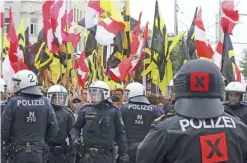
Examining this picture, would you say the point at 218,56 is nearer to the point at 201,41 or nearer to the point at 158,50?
the point at 201,41

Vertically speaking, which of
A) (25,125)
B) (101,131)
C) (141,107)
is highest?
(141,107)

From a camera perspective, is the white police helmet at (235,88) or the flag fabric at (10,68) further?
the flag fabric at (10,68)

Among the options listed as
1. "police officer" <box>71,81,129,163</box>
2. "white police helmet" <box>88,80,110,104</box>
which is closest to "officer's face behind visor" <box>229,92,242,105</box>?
"police officer" <box>71,81,129,163</box>

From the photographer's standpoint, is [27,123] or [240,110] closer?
[27,123]

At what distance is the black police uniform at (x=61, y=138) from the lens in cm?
1201

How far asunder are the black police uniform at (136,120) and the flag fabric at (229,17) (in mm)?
7280

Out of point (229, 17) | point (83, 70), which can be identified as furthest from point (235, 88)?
point (83, 70)

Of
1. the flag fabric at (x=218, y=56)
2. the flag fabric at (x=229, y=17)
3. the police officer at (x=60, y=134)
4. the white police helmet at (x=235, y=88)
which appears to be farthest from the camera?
the flag fabric at (x=218, y=56)

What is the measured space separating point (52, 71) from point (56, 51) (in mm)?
2117

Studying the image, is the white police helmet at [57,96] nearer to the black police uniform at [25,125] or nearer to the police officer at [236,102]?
the black police uniform at [25,125]

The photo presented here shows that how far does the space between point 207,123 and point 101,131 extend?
21.2 ft

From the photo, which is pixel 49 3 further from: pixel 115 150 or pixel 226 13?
pixel 115 150

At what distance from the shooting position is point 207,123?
4.10 metres

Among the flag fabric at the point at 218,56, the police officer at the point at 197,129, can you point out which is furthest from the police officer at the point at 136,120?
the flag fabric at the point at 218,56
